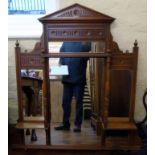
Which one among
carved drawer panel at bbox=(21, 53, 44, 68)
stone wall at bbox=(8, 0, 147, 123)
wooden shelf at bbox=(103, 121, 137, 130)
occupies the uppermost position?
stone wall at bbox=(8, 0, 147, 123)

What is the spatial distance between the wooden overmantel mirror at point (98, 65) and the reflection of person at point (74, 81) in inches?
1.5

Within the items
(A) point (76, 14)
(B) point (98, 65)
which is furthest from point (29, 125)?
(A) point (76, 14)

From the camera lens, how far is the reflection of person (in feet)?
5.73

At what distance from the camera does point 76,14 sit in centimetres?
171

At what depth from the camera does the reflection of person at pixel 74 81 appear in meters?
1.75

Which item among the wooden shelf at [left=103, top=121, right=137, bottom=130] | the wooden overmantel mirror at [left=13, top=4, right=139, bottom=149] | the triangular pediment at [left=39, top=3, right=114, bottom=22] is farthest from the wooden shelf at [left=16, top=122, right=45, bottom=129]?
the triangular pediment at [left=39, top=3, right=114, bottom=22]

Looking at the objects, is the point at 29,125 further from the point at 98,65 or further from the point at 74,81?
the point at 98,65

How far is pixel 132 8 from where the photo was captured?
180 centimetres

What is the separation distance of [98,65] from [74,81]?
0.70ft

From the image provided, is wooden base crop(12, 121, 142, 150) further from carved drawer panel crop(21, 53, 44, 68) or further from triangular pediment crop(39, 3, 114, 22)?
triangular pediment crop(39, 3, 114, 22)

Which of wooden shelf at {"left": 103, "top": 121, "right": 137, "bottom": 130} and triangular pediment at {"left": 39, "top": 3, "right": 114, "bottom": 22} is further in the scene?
wooden shelf at {"left": 103, "top": 121, "right": 137, "bottom": 130}

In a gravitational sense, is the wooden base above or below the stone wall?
below

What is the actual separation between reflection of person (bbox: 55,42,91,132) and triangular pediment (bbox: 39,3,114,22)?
0.18 metres
